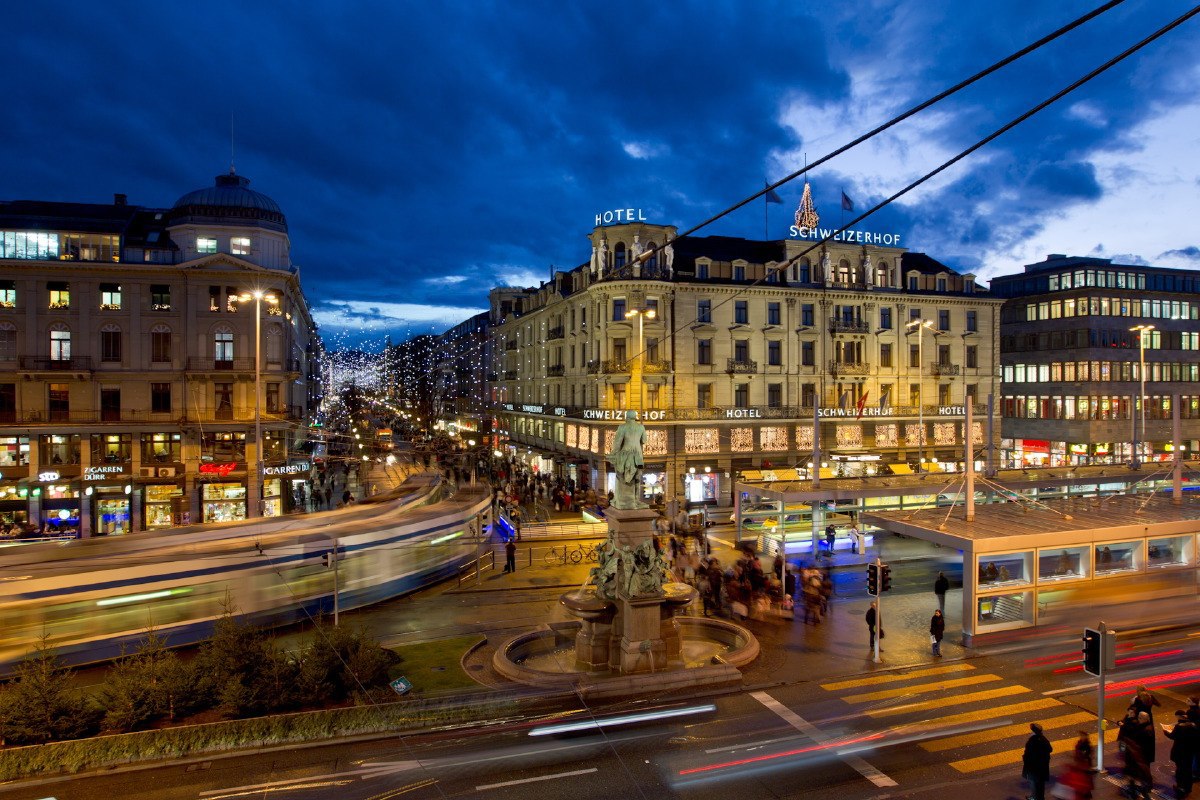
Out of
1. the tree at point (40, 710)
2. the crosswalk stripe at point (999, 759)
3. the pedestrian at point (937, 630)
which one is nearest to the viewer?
the crosswalk stripe at point (999, 759)

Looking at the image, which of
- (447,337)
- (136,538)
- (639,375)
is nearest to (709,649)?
(136,538)

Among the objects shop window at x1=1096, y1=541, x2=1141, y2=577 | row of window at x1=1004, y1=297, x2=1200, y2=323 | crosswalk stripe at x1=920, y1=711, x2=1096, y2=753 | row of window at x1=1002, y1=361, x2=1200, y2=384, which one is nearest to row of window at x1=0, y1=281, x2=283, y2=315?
crosswalk stripe at x1=920, y1=711, x2=1096, y2=753

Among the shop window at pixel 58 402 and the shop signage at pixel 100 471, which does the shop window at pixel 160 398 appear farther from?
the shop window at pixel 58 402

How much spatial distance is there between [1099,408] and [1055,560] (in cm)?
5086

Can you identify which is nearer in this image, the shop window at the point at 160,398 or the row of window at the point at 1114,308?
the shop window at the point at 160,398

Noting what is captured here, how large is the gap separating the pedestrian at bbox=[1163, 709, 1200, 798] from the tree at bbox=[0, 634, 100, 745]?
1981 cm

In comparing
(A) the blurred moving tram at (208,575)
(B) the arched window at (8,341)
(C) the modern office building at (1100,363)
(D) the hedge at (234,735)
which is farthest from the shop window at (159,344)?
(C) the modern office building at (1100,363)

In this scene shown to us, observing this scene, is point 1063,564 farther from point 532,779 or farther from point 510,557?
point 510,557

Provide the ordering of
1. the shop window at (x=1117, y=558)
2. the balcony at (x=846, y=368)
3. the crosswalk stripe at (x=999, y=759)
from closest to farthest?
the crosswalk stripe at (x=999, y=759)
the shop window at (x=1117, y=558)
the balcony at (x=846, y=368)

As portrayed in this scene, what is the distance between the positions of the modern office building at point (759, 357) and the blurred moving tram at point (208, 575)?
Answer: 66.4 ft

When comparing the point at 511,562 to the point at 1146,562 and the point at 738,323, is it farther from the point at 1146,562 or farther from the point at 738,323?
the point at 738,323

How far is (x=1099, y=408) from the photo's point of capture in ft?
202

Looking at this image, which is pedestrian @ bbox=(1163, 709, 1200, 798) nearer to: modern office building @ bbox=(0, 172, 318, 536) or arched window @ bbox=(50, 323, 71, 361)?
modern office building @ bbox=(0, 172, 318, 536)

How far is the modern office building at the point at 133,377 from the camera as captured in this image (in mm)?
38344
